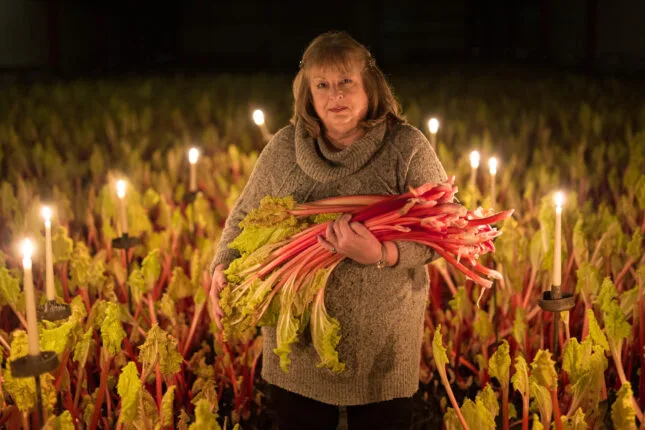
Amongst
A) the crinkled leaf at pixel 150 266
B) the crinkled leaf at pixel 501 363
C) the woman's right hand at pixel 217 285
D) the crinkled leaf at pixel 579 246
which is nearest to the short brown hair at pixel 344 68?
the woman's right hand at pixel 217 285

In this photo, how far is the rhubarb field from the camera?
1.70 metres

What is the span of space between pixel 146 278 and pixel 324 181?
Answer: 95cm

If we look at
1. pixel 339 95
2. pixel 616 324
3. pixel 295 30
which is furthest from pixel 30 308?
pixel 295 30

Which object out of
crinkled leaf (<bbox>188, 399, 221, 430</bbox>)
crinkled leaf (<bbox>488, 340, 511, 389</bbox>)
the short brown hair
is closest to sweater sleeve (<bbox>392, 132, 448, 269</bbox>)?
the short brown hair

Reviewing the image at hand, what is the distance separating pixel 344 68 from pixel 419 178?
0.92 feet

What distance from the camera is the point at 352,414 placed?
1.84 metres

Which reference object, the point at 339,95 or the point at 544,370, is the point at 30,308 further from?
the point at 544,370

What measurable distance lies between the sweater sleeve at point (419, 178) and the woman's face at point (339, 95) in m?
0.15

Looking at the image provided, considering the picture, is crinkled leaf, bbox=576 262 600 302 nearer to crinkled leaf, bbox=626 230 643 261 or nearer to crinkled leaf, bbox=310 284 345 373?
crinkled leaf, bbox=626 230 643 261

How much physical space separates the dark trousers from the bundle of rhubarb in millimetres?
204

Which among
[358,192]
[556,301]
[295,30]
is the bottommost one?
[556,301]

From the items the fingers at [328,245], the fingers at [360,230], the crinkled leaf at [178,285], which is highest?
the fingers at [360,230]

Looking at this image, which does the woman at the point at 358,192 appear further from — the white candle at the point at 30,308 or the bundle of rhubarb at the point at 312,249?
the white candle at the point at 30,308

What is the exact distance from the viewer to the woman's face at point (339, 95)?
1728mm
